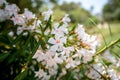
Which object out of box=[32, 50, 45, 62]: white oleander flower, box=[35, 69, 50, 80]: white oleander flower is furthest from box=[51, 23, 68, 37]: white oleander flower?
box=[35, 69, 50, 80]: white oleander flower

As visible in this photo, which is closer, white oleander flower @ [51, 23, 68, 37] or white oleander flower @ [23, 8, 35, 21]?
white oleander flower @ [51, 23, 68, 37]

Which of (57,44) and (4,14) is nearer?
(57,44)

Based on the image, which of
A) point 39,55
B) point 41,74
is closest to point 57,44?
point 39,55

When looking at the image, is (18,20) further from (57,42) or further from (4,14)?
(57,42)

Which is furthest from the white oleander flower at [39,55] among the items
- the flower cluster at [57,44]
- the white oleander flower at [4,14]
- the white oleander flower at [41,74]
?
the white oleander flower at [4,14]

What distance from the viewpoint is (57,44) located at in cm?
146

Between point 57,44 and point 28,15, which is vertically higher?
point 28,15

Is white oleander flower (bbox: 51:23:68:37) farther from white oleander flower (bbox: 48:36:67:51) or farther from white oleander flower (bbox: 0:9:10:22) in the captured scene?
white oleander flower (bbox: 0:9:10:22)

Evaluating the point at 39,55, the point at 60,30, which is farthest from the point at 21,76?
the point at 60,30

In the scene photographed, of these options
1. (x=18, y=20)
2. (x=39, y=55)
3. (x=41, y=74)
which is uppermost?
(x=18, y=20)

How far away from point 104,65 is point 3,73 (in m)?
0.56

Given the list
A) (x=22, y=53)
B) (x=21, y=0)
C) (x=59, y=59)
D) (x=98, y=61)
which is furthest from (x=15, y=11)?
(x=21, y=0)

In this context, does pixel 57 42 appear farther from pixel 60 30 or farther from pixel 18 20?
pixel 18 20

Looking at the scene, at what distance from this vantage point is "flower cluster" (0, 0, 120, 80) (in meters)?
1.50
